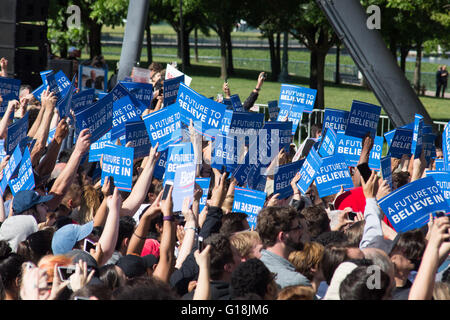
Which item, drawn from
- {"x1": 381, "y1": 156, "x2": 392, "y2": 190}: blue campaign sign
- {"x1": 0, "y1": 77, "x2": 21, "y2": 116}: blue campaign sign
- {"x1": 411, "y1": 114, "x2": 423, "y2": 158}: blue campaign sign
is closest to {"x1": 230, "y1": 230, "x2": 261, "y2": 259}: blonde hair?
{"x1": 381, "y1": 156, "x2": 392, "y2": 190}: blue campaign sign

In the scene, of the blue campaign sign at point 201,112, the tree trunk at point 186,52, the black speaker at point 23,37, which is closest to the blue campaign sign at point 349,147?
the blue campaign sign at point 201,112

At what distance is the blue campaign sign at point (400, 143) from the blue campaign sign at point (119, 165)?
3.00 meters

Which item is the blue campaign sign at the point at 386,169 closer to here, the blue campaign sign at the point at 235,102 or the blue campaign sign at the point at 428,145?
the blue campaign sign at the point at 428,145

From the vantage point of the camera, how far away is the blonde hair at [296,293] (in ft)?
13.0

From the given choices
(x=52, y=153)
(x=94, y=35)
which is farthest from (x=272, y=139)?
(x=94, y=35)

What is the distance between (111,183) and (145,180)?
86cm

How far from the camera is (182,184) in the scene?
5691mm

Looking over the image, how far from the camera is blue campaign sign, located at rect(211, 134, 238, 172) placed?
7.04 meters

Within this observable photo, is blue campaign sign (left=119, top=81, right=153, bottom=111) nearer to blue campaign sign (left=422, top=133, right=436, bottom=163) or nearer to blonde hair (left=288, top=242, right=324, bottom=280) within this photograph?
blue campaign sign (left=422, top=133, right=436, bottom=163)

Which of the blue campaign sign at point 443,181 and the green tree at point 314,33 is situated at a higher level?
the green tree at point 314,33

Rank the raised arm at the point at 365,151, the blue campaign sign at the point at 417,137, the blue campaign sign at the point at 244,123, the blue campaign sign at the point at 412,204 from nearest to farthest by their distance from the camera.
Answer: the blue campaign sign at the point at 412,204, the blue campaign sign at the point at 244,123, the raised arm at the point at 365,151, the blue campaign sign at the point at 417,137

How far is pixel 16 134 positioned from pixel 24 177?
0.93 meters

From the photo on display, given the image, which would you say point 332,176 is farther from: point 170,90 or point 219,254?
point 219,254

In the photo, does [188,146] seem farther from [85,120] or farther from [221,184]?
[85,120]
